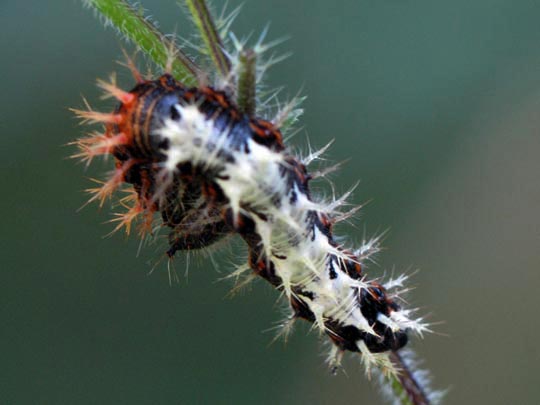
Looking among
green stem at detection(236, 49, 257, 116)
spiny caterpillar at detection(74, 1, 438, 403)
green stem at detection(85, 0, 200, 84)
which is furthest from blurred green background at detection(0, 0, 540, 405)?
green stem at detection(236, 49, 257, 116)

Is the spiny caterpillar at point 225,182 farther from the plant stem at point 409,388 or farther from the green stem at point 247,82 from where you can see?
the plant stem at point 409,388

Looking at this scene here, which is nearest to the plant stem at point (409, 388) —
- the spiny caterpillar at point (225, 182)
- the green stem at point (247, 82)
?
the spiny caterpillar at point (225, 182)

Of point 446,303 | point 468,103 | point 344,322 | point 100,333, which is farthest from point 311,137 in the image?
point 344,322

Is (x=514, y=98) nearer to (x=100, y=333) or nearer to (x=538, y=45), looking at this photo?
(x=538, y=45)

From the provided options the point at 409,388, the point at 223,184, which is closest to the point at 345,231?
the point at 409,388

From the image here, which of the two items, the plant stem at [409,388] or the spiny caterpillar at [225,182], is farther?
the plant stem at [409,388]

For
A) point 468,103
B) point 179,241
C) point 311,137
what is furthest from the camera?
point 468,103
